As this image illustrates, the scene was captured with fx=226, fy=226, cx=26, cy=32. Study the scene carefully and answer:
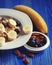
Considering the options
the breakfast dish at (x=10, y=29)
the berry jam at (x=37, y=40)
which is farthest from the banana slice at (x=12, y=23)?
the berry jam at (x=37, y=40)

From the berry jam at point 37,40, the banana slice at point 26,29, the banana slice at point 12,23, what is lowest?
the berry jam at point 37,40

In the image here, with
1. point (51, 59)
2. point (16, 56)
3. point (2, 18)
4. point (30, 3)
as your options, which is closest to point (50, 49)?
point (51, 59)

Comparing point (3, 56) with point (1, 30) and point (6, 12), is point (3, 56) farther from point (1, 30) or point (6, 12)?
point (6, 12)

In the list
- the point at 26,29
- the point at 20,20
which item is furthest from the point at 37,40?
the point at 20,20

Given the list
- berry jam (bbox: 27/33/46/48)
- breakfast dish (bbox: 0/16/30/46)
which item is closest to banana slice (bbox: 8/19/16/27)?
breakfast dish (bbox: 0/16/30/46)

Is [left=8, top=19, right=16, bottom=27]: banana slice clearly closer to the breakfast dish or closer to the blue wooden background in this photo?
the breakfast dish

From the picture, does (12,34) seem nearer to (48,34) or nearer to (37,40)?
(37,40)

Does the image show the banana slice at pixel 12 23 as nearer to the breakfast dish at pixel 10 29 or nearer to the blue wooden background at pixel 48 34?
Result: the breakfast dish at pixel 10 29
